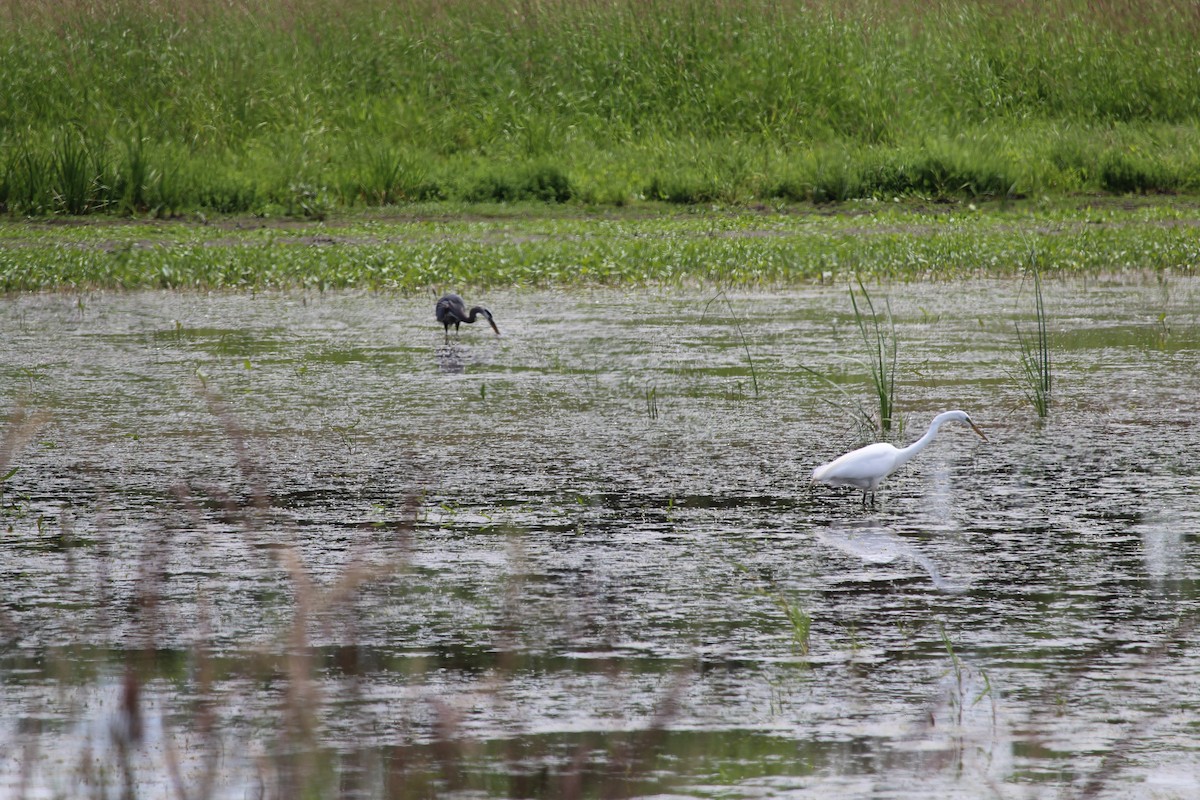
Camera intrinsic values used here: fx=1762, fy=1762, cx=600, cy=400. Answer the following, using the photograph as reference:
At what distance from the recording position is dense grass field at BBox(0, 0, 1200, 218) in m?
17.2

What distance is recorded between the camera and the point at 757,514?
20.3 feet

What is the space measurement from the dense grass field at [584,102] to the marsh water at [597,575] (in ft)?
23.7

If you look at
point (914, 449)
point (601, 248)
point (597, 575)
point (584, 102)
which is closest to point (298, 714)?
point (597, 575)

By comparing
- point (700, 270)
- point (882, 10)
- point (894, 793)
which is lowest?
point (894, 793)

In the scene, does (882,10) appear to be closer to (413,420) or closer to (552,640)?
(413,420)

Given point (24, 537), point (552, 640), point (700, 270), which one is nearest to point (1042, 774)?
point (552, 640)

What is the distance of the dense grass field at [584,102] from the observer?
17250 mm

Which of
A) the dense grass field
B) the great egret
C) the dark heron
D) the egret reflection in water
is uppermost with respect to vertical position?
the dense grass field

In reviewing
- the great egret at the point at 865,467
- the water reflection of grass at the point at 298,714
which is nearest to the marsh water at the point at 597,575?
the water reflection of grass at the point at 298,714

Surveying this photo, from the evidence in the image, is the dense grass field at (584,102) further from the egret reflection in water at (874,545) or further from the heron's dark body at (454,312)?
the egret reflection in water at (874,545)

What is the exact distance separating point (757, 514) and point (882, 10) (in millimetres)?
16008

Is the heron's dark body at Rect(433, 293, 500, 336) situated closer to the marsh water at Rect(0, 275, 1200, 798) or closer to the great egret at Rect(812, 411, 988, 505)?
the marsh water at Rect(0, 275, 1200, 798)

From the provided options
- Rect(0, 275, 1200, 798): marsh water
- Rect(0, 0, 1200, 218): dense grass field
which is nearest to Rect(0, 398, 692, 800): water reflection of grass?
Rect(0, 275, 1200, 798): marsh water

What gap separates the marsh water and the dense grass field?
7.22m
